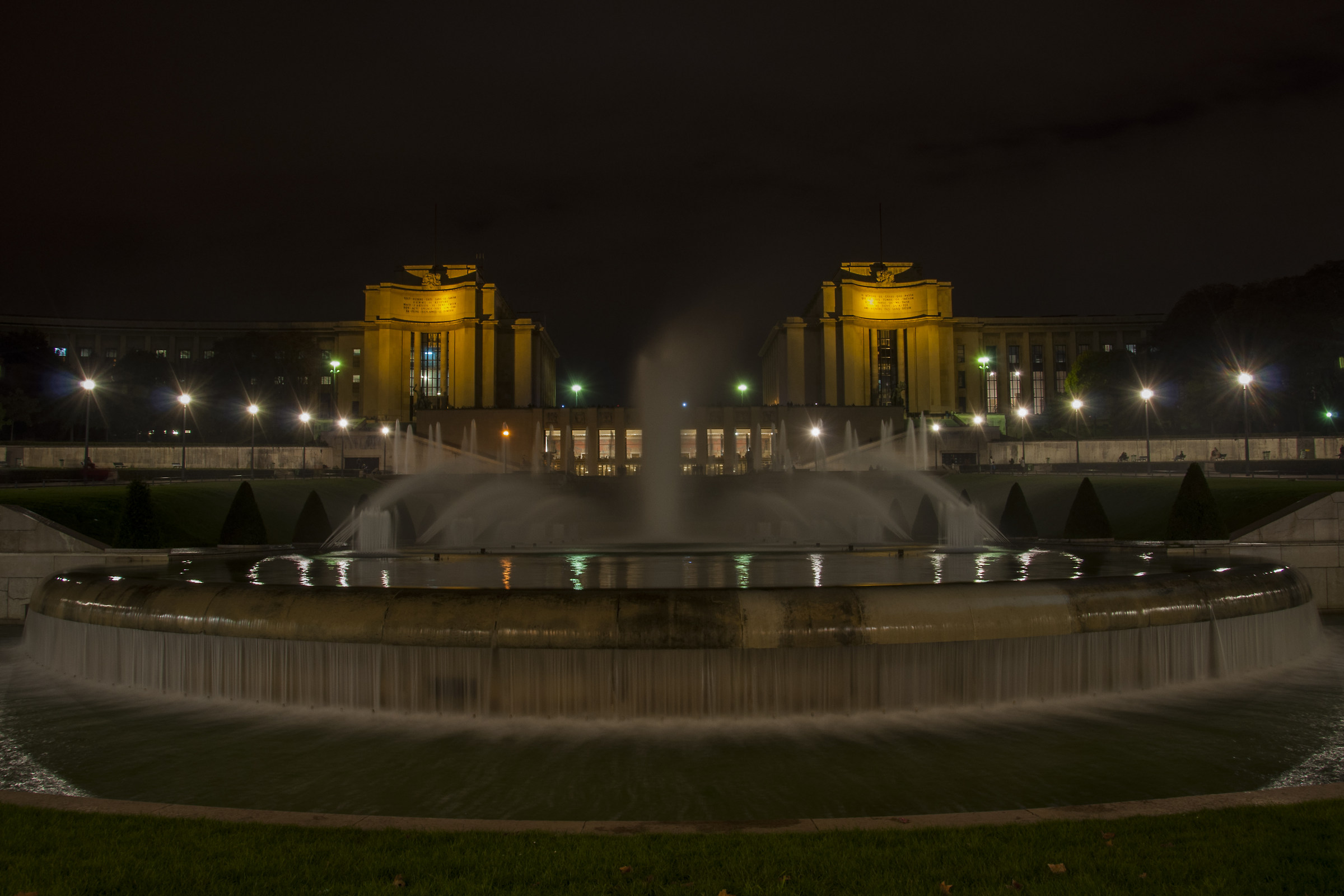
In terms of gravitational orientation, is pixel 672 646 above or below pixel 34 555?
below

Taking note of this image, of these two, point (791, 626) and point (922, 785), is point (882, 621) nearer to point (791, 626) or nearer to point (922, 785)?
point (791, 626)

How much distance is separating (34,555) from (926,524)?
21654mm

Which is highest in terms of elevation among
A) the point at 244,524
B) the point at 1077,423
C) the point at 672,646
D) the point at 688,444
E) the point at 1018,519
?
the point at 1077,423

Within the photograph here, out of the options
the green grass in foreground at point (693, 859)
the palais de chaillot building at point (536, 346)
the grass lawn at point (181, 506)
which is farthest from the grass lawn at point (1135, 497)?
the palais de chaillot building at point (536, 346)

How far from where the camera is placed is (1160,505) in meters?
31.1

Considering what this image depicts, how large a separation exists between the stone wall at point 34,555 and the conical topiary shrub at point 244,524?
13.0 feet

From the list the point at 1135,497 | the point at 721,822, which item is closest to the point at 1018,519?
the point at 1135,497

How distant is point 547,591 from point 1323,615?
15556 millimetres

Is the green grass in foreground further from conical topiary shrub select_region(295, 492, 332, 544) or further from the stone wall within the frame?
conical topiary shrub select_region(295, 492, 332, 544)

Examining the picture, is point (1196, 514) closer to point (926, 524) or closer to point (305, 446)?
point (926, 524)

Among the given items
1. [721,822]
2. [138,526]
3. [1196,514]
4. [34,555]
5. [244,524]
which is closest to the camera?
[721,822]

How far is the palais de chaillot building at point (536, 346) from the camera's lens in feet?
365

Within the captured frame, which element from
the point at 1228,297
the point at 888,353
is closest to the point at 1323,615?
the point at 1228,297

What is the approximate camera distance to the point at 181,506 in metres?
30.0
